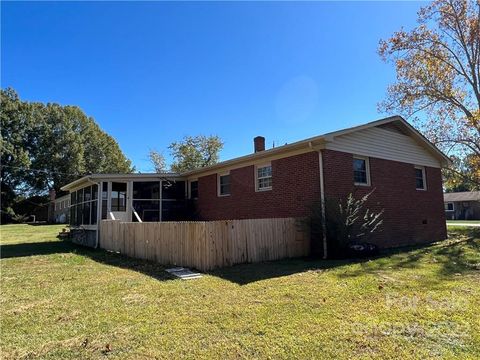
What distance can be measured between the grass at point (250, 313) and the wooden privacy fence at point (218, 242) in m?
0.55

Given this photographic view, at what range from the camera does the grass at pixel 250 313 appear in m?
3.90

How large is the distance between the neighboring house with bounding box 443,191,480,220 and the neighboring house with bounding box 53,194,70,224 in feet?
143

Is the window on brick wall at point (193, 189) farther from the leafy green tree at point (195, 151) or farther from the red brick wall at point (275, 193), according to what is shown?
the leafy green tree at point (195, 151)

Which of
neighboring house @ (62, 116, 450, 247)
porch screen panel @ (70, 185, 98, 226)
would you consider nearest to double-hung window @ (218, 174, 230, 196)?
neighboring house @ (62, 116, 450, 247)

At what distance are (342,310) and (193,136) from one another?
1538 inches

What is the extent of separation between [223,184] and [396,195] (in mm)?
7262

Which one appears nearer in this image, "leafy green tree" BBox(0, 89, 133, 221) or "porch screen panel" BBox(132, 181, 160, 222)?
"porch screen panel" BBox(132, 181, 160, 222)

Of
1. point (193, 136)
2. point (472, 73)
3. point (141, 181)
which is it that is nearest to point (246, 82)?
point (141, 181)

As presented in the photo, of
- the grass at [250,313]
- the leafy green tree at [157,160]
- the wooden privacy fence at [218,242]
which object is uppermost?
the leafy green tree at [157,160]

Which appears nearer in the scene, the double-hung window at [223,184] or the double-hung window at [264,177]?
the double-hung window at [264,177]

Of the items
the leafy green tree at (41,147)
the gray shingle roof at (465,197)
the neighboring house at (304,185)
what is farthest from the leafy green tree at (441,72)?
the leafy green tree at (41,147)

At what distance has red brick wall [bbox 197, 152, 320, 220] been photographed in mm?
11469

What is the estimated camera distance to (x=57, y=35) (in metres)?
12.8

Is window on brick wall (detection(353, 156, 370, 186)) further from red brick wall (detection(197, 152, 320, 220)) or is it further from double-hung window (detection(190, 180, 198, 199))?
double-hung window (detection(190, 180, 198, 199))
